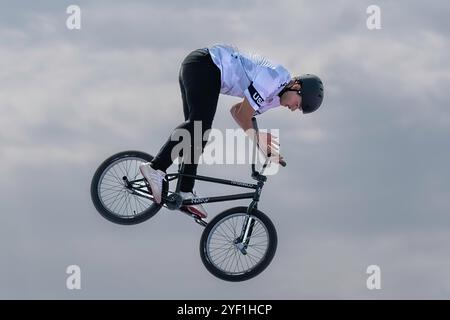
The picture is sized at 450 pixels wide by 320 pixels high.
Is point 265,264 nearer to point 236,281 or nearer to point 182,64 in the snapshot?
point 236,281

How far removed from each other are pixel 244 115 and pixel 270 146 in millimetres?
769

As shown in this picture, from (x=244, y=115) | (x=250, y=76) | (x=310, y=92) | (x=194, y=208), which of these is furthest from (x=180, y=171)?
(x=310, y=92)

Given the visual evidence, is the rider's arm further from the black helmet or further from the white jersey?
the black helmet

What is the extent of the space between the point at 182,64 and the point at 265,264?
408cm

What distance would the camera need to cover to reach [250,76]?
77.8 ft

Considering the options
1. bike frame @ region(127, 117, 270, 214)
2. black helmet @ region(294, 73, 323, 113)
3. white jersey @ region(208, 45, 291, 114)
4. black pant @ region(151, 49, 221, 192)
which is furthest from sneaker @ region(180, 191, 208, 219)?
black helmet @ region(294, 73, 323, 113)

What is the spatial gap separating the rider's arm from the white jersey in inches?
4.0

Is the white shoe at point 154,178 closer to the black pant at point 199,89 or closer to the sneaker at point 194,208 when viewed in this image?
the sneaker at point 194,208

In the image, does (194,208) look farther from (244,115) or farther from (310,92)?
(310,92)

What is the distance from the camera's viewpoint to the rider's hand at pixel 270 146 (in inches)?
938

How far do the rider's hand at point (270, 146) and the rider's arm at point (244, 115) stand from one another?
0.31m

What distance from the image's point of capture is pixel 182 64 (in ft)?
78.9

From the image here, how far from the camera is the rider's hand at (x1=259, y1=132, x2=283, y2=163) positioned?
2383 centimetres

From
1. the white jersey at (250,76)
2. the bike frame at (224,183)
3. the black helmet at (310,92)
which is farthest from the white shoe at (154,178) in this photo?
the black helmet at (310,92)
